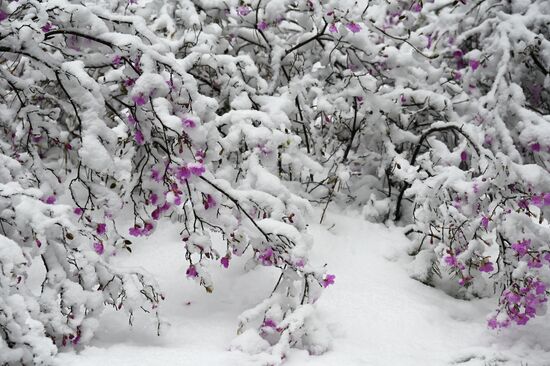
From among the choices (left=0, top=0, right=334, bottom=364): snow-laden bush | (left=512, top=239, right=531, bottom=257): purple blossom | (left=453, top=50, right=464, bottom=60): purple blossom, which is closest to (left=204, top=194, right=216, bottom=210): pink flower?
(left=0, top=0, right=334, bottom=364): snow-laden bush

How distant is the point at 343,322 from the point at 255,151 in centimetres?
123

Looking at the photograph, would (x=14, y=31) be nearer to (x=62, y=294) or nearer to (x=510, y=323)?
(x=62, y=294)

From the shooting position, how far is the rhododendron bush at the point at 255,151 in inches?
99.0

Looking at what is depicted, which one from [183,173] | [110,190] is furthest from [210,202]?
[110,190]

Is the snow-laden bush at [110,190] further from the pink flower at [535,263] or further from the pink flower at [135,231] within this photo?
the pink flower at [535,263]

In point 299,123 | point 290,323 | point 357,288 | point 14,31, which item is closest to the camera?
point 14,31

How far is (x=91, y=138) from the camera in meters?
2.47

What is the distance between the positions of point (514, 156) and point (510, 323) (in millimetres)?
1301

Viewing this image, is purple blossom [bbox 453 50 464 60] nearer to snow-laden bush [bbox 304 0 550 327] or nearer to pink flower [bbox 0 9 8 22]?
snow-laden bush [bbox 304 0 550 327]

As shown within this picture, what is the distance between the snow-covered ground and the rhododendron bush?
0.14m

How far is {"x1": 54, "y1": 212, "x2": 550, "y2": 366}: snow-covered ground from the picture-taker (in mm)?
2713

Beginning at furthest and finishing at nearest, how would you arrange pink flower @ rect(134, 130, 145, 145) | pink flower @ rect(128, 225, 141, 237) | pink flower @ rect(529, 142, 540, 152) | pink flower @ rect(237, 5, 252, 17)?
pink flower @ rect(237, 5, 252, 17)
pink flower @ rect(529, 142, 540, 152)
pink flower @ rect(128, 225, 141, 237)
pink flower @ rect(134, 130, 145, 145)

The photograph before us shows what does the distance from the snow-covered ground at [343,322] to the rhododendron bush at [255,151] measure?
5.4 inches

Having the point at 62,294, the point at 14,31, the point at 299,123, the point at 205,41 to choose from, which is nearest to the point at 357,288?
the point at 299,123
